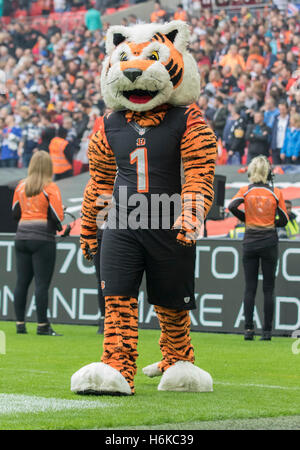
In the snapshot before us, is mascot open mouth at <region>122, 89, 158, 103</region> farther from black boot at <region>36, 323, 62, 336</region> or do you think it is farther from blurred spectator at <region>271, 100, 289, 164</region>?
blurred spectator at <region>271, 100, 289, 164</region>

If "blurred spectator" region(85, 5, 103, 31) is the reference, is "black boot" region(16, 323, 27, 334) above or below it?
below

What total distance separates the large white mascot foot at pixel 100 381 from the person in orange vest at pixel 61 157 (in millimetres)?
13862

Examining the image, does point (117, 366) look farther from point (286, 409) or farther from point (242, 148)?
point (242, 148)

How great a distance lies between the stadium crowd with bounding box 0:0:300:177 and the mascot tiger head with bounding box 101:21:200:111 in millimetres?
10324

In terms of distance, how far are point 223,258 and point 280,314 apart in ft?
3.19

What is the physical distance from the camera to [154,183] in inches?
244

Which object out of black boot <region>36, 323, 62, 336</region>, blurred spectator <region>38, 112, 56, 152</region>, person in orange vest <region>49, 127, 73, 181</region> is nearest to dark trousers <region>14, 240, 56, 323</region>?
black boot <region>36, 323, 62, 336</region>

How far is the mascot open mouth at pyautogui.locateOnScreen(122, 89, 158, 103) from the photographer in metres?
6.19

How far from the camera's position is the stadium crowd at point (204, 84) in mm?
17297

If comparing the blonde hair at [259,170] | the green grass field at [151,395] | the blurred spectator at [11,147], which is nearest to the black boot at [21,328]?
the green grass field at [151,395]

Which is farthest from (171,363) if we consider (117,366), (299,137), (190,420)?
(299,137)

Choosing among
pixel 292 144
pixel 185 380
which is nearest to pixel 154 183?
pixel 185 380

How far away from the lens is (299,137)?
54.7ft

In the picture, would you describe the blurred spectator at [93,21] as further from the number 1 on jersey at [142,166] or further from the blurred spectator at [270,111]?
the number 1 on jersey at [142,166]
